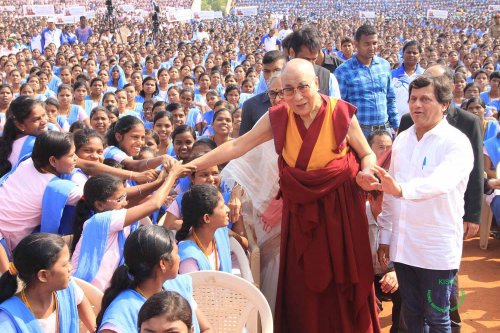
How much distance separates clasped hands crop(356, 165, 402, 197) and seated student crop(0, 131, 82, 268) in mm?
1619

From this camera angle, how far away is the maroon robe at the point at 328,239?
3.07 meters

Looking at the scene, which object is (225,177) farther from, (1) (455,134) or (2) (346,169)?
(1) (455,134)

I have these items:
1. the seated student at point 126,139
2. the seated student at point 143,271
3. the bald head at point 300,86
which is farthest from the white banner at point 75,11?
the seated student at point 143,271

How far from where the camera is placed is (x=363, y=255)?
315 cm

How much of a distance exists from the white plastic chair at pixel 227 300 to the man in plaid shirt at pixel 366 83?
2735 millimetres

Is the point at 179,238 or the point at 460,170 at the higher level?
the point at 460,170

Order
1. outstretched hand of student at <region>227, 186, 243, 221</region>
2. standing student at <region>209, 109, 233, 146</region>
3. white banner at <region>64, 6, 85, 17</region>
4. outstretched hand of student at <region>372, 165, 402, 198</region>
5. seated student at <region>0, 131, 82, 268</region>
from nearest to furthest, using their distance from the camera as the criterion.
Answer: outstretched hand of student at <region>372, 165, 402, 198</region>, seated student at <region>0, 131, 82, 268</region>, outstretched hand of student at <region>227, 186, 243, 221</region>, standing student at <region>209, 109, 233, 146</region>, white banner at <region>64, 6, 85, 17</region>

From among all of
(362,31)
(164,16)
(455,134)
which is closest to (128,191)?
(455,134)

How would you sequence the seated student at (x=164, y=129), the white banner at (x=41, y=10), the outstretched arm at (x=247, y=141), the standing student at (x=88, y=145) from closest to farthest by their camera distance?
the outstretched arm at (x=247, y=141) < the standing student at (x=88, y=145) < the seated student at (x=164, y=129) < the white banner at (x=41, y=10)

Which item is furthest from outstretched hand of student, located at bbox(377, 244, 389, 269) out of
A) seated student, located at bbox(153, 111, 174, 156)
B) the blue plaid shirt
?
seated student, located at bbox(153, 111, 174, 156)

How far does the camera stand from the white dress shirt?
2.81 meters

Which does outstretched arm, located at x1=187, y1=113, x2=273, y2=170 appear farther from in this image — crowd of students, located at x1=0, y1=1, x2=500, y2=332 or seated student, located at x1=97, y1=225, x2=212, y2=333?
seated student, located at x1=97, y1=225, x2=212, y2=333

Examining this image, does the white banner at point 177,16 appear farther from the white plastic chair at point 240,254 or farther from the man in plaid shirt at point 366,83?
the white plastic chair at point 240,254

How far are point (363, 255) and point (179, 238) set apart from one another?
0.98 m
